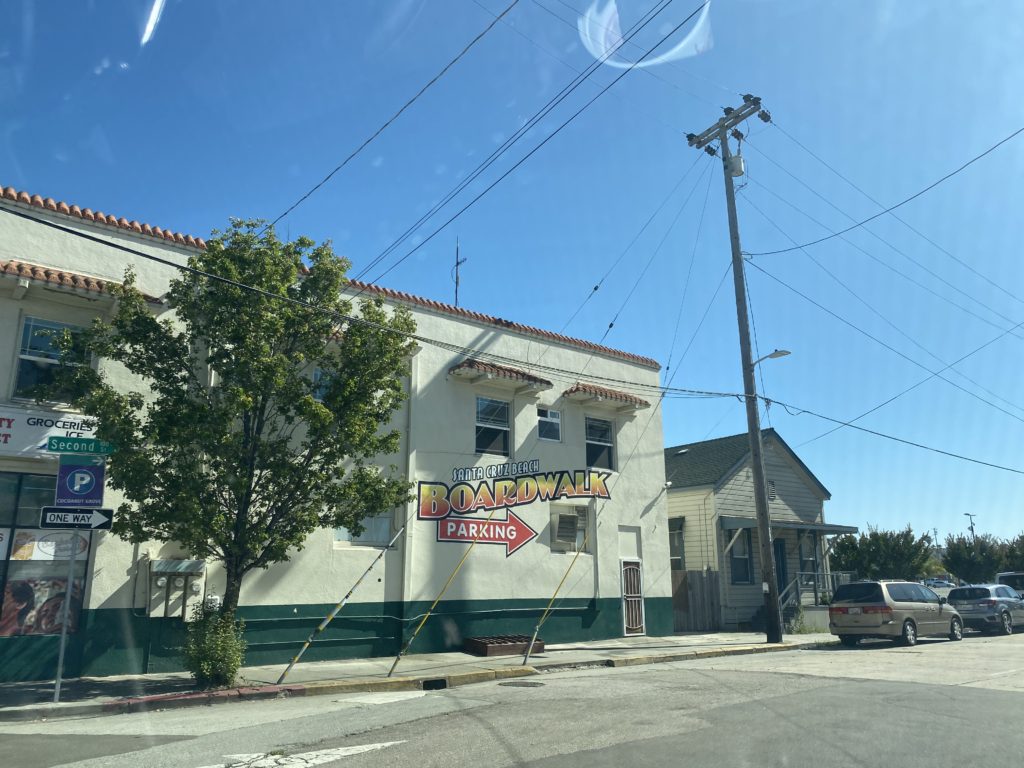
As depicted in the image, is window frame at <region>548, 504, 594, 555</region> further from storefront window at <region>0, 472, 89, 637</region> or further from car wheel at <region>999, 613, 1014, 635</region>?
car wheel at <region>999, 613, 1014, 635</region>

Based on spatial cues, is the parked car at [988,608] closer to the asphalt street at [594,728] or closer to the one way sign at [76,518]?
the asphalt street at [594,728]

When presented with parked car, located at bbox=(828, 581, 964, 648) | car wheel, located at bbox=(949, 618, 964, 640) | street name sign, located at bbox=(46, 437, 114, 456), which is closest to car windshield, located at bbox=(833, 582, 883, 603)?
parked car, located at bbox=(828, 581, 964, 648)

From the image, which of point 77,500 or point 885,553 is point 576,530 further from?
point 885,553

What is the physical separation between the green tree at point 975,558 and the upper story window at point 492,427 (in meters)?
38.5

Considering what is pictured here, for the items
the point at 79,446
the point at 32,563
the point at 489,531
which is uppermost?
the point at 79,446

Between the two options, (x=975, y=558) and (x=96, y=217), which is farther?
(x=975, y=558)

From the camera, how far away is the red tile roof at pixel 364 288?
13305 millimetres

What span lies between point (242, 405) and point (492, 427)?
26.6 ft

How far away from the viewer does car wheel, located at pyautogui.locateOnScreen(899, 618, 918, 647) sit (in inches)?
766

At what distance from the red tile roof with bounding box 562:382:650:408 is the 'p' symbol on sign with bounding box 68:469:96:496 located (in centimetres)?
1161

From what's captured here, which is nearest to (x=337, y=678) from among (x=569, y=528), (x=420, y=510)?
(x=420, y=510)

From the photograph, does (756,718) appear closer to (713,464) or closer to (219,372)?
(219,372)

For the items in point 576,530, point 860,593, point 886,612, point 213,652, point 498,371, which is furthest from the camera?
point 576,530

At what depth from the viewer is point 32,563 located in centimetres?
1259
